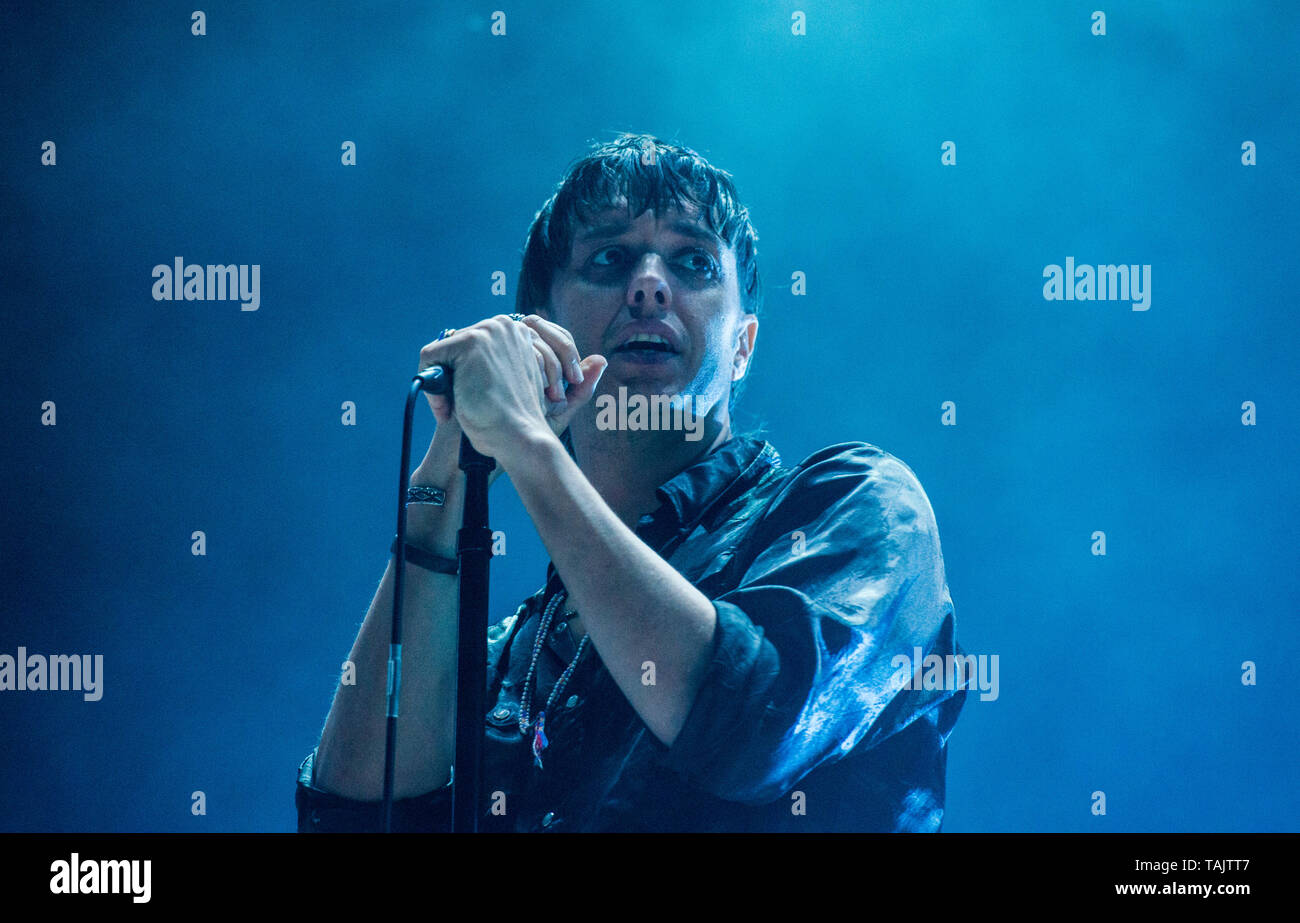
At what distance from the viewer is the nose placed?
1.69 meters

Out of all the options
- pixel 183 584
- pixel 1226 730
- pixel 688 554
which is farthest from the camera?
pixel 183 584

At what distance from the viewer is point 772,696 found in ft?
4.10

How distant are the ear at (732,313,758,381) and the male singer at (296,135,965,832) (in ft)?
0.04

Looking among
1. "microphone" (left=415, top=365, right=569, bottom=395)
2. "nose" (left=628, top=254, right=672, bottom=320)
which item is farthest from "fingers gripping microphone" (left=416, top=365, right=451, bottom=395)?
"nose" (left=628, top=254, right=672, bottom=320)

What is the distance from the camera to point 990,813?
6.47ft

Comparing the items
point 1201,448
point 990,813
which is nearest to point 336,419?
point 990,813

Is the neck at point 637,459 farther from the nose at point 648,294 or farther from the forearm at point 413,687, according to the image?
the forearm at point 413,687

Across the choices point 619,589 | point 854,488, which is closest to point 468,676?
point 619,589

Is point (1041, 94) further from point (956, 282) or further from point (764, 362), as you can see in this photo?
point (764, 362)

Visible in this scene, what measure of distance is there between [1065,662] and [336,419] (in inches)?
56.6

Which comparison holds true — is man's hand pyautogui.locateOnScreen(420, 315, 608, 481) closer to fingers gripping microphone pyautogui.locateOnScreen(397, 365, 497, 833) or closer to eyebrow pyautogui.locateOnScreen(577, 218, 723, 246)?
fingers gripping microphone pyautogui.locateOnScreen(397, 365, 497, 833)

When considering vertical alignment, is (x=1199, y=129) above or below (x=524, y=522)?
above

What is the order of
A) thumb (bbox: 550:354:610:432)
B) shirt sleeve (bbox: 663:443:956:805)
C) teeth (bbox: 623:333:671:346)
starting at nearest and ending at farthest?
shirt sleeve (bbox: 663:443:956:805) → thumb (bbox: 550:354:610:432) → teeth (bbox: 623:333:671:346)

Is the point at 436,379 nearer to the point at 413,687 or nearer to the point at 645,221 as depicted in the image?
the point at 413,687
